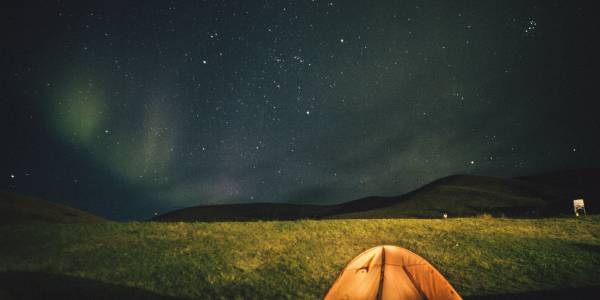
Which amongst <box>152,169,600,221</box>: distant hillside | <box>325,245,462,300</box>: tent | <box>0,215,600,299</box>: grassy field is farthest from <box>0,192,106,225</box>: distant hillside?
<box>152,169,600,221</box>: distant hillside

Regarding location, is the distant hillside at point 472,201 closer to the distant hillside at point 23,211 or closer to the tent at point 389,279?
the tent at point 389,279

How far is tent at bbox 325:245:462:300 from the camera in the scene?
8508 mm

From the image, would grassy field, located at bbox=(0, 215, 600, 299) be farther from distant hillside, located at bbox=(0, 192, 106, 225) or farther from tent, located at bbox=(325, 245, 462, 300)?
distant hillside, located at bbox=(0, 192, 106, 225)

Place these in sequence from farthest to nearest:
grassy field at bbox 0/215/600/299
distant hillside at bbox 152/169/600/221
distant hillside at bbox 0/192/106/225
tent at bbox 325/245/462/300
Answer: distant hillside at bbox 152/169/600/221, distant hillside at bbox 0/192/106/225, grassy field at bbox 0/215/600/299, tent at bbox 325/245/462/300

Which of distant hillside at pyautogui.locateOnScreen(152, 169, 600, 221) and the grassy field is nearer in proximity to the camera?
the grassy field

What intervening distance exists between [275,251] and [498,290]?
1050 cm

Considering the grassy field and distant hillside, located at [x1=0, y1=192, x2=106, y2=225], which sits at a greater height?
distant hillside, located at [x1=0, y1=192, x2=106, y2=225]

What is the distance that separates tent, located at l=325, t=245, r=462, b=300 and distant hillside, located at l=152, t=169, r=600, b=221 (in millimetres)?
29342

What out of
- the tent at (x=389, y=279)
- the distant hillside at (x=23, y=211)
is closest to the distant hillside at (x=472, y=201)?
the tent at (x=389, y=279)

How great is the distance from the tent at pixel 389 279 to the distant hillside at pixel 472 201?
29.3 metres

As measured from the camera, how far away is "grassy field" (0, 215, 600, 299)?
1234 centimetres

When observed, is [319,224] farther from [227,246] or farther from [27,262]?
[27,262]

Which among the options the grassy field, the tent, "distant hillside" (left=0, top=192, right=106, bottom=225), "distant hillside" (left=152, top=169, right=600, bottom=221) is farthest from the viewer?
"distant hillside" (left=152, top=169, right=600, bottom=221)

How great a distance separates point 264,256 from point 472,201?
48968mm
